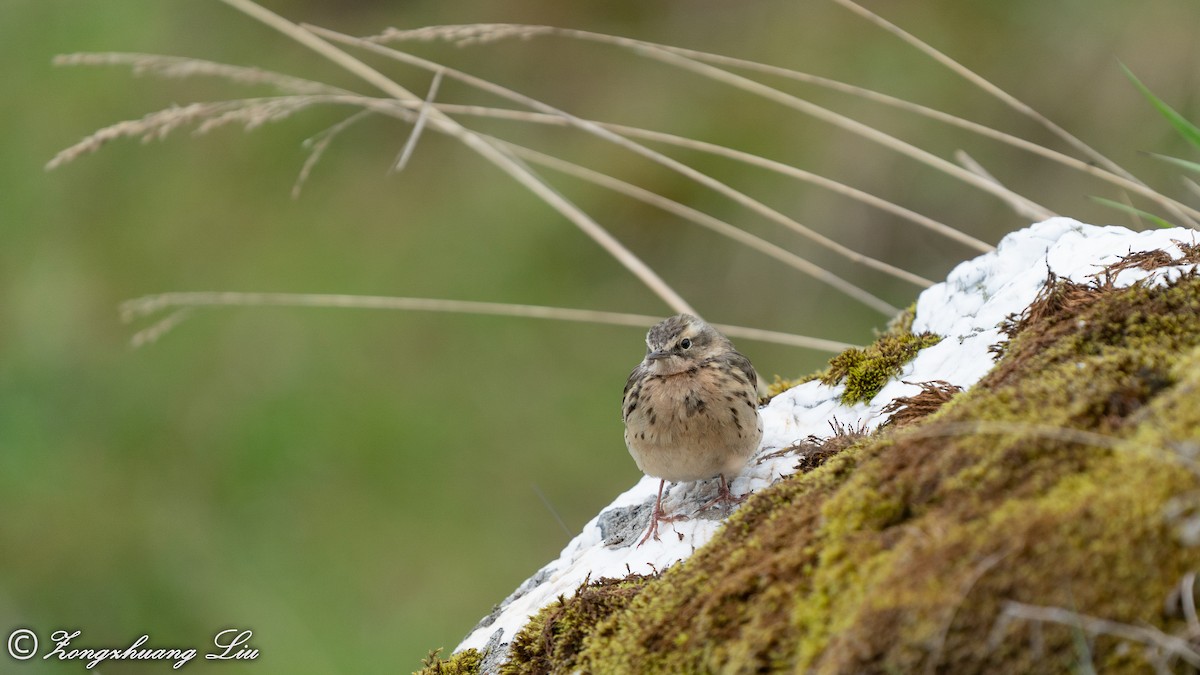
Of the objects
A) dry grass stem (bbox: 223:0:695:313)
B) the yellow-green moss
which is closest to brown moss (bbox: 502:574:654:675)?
the yellow-green moss

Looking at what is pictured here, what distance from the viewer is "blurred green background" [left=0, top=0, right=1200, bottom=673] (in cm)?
789

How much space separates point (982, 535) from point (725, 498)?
182 cm

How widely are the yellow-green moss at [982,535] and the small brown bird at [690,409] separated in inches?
38.9

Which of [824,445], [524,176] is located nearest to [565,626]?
[824,445]

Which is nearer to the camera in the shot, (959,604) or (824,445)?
(959,604)

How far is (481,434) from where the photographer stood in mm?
8891

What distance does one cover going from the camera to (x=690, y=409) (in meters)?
4.30

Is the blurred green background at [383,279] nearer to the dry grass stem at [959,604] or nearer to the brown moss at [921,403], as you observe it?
the brown moss at [921,403]

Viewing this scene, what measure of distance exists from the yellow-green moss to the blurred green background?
4706 millimetres

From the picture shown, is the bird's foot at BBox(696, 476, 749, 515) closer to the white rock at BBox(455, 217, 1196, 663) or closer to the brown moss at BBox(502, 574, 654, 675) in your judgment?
the white rock at BBox(455, 217, 1196, 663)

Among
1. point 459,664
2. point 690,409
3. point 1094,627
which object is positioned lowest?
point 1094,627

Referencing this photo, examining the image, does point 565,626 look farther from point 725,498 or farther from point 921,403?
point 921,403

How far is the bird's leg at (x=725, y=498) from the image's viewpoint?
152 inches

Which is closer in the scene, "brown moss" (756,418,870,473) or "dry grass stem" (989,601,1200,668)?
"dry grass stem" (989,601,1200,668)
